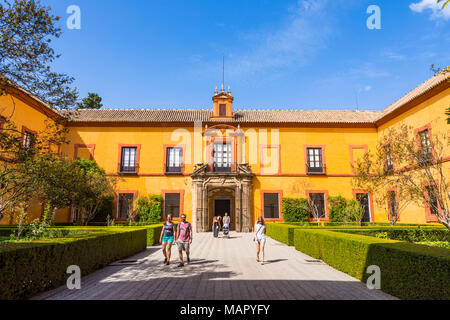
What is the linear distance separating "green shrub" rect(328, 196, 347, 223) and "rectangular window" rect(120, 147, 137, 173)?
1606cm

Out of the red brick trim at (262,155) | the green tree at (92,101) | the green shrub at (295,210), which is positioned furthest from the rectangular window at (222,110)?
the green tree at (92,101)

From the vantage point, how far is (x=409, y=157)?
11367 millimetres

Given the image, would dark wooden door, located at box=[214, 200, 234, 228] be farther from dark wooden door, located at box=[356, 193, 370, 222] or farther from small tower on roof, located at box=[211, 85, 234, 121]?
dark wooden door, located at box=[356, 193, 370, 222]

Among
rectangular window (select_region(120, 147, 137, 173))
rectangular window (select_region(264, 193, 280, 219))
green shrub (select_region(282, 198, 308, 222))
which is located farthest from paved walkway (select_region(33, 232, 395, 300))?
rectangular window (select_region(120, 147, 137, 173))

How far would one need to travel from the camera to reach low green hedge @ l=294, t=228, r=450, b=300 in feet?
14.2

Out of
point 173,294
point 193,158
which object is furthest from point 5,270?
point 193,158

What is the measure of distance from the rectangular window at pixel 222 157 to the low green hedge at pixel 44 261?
13.7 metres

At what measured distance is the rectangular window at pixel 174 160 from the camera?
2169cm

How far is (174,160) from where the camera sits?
21.8 meters

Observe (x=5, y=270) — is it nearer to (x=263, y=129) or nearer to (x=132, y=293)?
(x=132, y=293)

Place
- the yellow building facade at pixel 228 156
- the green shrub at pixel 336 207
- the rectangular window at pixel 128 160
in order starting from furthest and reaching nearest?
the rectangular window at pixel 128 160 → the yellow building facade at pixel 228 156 → the green shrub at pixel 336 207

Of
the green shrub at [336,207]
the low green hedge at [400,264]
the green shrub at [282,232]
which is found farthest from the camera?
the green shrub at [336,207]

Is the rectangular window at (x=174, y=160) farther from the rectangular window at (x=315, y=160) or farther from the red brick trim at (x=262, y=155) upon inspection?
the rectangular window at (x=315, y=160)
